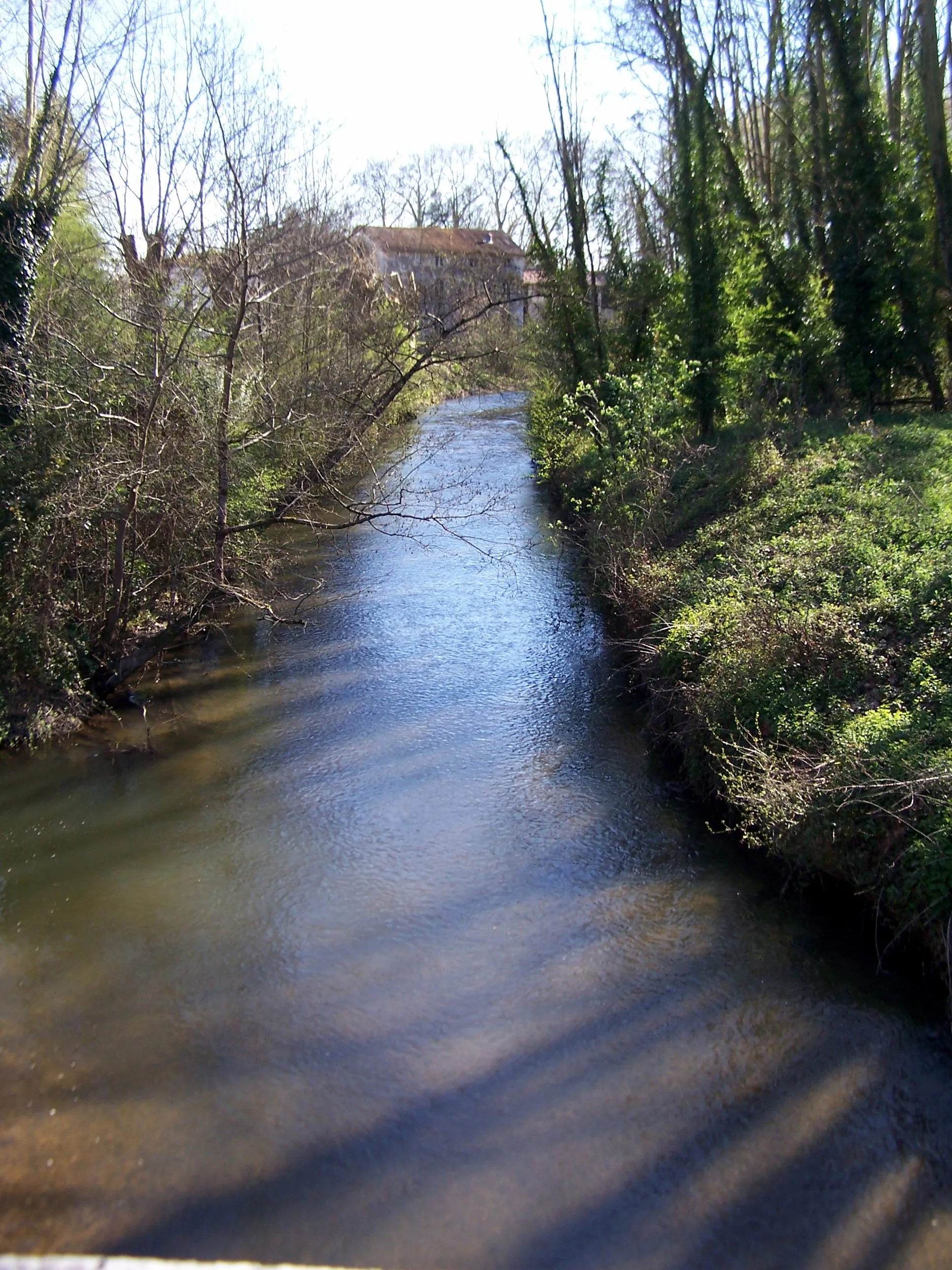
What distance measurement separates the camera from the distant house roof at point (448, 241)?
36.7 meters

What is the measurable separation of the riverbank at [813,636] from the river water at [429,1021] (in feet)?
2.01

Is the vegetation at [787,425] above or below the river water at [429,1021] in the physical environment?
above

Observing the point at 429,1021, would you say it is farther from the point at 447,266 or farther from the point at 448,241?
the point at 448,241

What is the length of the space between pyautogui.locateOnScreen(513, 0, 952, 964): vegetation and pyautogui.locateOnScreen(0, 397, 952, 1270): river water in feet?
3.13

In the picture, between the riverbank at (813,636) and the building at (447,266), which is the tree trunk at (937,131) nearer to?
the riverbank at (813,636)

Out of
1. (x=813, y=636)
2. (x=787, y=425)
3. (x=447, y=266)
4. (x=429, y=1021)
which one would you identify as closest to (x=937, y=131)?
(x=787, y=425)

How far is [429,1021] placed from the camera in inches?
230

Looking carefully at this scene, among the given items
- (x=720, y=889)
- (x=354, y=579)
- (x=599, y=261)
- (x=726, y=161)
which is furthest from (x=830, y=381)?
(x=720, y=889)

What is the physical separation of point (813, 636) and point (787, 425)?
23.9 ft

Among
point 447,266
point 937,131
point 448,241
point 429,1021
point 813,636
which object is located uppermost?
point 448,241

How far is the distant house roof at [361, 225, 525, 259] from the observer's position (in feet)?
120

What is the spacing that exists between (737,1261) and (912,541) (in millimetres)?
6338

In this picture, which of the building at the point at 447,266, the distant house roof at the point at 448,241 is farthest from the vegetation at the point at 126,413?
the distant house roof at the point at 448,241

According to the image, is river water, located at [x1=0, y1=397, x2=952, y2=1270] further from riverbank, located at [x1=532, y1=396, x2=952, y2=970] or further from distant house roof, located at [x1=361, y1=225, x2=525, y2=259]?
distant house roof, located at [x1=361, y1=225, x2=525, y2=259]
